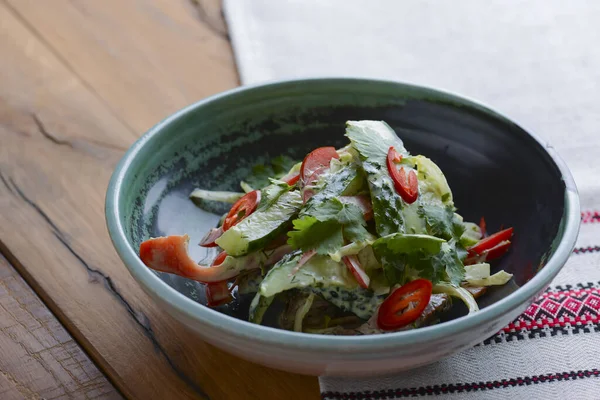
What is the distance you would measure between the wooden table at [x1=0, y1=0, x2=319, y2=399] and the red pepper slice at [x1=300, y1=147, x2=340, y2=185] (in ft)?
1.17

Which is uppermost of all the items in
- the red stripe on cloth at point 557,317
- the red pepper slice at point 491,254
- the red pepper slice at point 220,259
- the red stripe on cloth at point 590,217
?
the red pepper slice at point 220,259

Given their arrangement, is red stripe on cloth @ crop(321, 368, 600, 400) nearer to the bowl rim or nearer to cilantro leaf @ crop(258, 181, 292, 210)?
the bowl rim

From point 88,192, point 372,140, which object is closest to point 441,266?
point 372,140

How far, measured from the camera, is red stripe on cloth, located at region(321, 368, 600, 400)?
44.3 inches

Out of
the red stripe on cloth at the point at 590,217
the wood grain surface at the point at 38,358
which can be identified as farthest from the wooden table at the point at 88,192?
the red stripe on cloth at the point at 590,217

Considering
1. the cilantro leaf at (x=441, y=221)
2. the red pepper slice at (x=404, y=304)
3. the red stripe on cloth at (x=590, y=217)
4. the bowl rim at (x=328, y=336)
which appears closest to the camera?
the bowl rim at (x=328, y=336)

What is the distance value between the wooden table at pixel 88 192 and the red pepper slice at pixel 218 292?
8 cm

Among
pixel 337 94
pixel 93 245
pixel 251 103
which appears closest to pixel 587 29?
pixel 337 94

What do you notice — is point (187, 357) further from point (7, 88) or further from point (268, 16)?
point (268, 16)

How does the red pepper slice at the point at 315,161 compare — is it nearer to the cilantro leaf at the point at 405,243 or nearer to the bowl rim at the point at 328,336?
the cilantro leaf at the point at 405,243

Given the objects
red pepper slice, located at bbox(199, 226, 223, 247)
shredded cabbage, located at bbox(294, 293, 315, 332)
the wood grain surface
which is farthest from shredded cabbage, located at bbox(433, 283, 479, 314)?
the wood grain surface

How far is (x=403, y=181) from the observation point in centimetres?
119

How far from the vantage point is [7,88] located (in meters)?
1.90

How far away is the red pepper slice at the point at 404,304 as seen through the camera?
3.52ft
